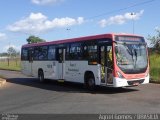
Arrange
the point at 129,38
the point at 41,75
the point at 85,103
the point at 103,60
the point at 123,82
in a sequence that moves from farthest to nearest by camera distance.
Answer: the point at 41,75
the point at 129,38
the point at 103,60
the point at 123,82
the point at 85,103

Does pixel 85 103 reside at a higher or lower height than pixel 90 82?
lower

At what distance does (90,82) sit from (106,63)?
6.53ft

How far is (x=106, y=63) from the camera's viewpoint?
1802cm

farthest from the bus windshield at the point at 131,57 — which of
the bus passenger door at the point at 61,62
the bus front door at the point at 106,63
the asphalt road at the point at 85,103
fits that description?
the bus passenger door at the point at 61,62

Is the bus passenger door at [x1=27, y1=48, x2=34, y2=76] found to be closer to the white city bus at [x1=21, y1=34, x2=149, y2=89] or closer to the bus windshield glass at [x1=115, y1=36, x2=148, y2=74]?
the white city bus at [x1=21, y1=34, x2=149, y2=89]

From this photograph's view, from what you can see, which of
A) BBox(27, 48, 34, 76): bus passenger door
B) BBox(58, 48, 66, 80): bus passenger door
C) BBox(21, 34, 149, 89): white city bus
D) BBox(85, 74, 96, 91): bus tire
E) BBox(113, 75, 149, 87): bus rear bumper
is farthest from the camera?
BBox(27, 48, 34, 76): bus passenger door

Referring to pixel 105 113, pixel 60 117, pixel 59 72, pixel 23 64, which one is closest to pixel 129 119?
pixel 105 113

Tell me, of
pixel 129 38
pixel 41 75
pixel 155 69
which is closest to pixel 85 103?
pixel 129 38

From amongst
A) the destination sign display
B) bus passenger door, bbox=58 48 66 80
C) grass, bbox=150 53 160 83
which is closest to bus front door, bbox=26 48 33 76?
bus passenger door, bbox=58 48 66 80

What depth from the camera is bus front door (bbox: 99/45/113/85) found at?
1773 centimetres

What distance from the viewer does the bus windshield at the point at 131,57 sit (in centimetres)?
1767

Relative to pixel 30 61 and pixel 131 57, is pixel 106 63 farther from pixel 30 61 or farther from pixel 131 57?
pixel 30 61

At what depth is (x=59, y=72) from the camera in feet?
76.2

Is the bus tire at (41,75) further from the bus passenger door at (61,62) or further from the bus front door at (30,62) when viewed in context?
the bus passenger door at (61,62)
